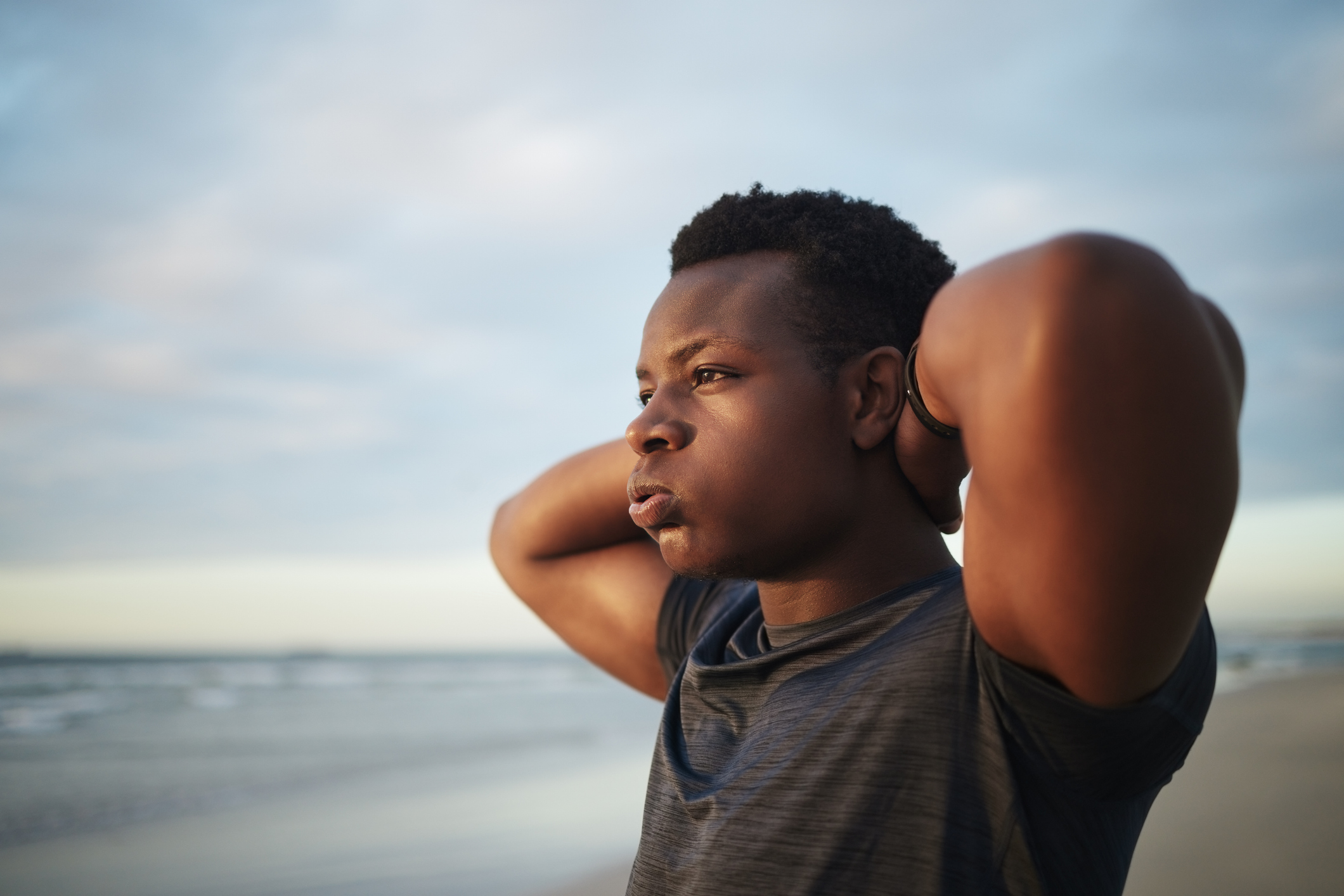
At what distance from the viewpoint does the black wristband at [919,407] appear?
1.13 m

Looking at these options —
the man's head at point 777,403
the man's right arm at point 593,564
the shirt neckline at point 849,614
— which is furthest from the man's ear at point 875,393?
the man's right arm at point 593,564

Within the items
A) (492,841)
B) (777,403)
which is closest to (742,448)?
(777,403)

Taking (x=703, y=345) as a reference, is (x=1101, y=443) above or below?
below

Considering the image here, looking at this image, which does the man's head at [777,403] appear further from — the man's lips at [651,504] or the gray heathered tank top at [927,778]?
the gray heathered tank top at [927,778]

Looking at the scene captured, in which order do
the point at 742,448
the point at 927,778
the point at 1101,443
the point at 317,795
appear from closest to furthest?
the point at 1101,443, the point at 927,778, the point at 742,448, the point at 317,795

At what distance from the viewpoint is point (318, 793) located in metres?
6.68

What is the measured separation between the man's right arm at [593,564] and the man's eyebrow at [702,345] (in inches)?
23.9

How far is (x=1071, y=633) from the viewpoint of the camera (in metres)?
0.83

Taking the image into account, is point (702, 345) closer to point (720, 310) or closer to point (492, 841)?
point (720, 310)

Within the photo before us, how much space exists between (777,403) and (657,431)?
18cm

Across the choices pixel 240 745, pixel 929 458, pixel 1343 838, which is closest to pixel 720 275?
pixel 929 458

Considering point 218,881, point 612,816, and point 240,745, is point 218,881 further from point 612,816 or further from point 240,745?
point 240,745

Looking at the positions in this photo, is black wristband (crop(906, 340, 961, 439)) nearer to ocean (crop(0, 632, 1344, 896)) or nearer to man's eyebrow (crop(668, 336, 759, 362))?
man's eyebrow (crop(668, 336, 759, 362))

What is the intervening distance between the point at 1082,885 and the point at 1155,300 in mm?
675
